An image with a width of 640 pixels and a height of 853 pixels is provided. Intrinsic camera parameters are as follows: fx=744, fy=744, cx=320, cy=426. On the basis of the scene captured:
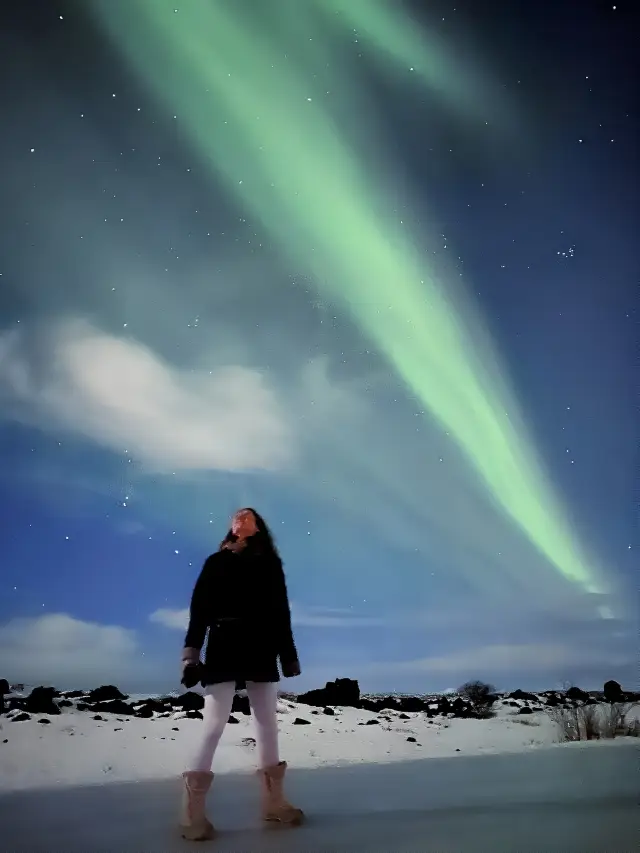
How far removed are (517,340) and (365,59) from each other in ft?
5.05

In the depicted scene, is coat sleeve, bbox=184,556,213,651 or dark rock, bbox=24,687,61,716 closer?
coat sleeve, bbox=184,556,213,651

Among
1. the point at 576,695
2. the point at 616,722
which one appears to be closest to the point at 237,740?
the point at 576,695

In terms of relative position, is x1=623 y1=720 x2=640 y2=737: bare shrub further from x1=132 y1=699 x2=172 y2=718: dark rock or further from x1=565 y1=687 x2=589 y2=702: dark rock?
x1=132 y1=699 x2=172 y2=718: dark rock

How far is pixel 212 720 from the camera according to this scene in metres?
2.33

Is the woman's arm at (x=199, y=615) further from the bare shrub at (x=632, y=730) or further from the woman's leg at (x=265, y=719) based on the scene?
the bare shrub at (x=632, y=730)

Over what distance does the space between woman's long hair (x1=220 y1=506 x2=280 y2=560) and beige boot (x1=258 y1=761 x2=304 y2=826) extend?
0.68m

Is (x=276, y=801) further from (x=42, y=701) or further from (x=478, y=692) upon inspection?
(x=478, y=692)

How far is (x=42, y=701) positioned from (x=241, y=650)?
129 cm

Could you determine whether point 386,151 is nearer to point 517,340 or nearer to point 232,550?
point 517,340

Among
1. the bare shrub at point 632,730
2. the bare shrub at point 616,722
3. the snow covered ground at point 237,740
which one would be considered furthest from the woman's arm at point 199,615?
the bare shrub at point 632,730

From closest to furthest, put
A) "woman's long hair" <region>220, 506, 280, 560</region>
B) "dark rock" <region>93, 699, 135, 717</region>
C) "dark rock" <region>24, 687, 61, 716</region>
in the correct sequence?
"woman's long hair" <region>220, 506, 280, 560</region> < "dark rock" <region>24, 687, 61, 716</region> < "dark rock" <region>93, 699, 135, 717</region>

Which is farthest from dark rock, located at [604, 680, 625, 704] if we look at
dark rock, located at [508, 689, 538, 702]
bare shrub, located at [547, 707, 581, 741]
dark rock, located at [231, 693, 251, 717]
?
Result: dark rock, located at [231, 693, 251, 717]

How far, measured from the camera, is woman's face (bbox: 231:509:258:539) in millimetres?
2641

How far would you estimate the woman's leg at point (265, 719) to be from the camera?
2.38 meters
